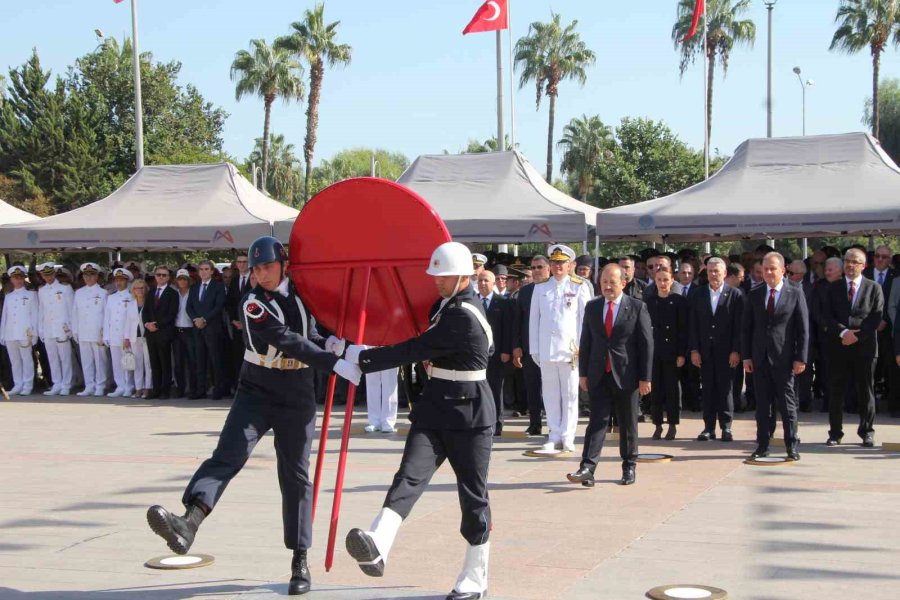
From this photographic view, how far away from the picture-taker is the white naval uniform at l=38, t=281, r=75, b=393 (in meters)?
18.8

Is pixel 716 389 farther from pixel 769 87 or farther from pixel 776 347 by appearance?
pixel 769 87

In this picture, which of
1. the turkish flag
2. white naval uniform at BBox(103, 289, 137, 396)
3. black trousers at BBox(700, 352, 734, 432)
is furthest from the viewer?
the turkish flag

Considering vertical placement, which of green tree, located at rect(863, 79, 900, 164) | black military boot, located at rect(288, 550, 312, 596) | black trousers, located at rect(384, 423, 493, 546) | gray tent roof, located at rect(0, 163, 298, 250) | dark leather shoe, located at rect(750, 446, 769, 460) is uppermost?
green tree, located at rect(863, 79, 900, 164)

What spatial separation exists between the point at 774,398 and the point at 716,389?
4.78 feet

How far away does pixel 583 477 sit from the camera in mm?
9586

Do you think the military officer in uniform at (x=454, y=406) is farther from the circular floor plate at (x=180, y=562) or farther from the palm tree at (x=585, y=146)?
the palm tree at (x=585, y=146)

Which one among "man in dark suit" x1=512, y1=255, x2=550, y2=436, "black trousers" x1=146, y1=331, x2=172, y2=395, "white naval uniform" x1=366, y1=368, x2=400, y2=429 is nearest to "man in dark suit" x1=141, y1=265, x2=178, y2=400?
"black trousers" x1=146, y1=331, x2=172, y2=395

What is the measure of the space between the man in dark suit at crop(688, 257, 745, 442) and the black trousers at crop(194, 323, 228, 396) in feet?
25.9

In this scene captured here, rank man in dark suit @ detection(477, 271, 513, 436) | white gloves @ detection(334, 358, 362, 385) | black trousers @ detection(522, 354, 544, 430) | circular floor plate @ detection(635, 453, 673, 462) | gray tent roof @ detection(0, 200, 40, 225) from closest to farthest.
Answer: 1. white gloves @ detection(334, 358, 362, 385)
2. circular floor plate @ detection(635, 453, 673, 462)
3. black trousers @ detection(522, 354, 544, 430)
4. man in dark suit @ detection(477, 271, 513, 436)
5. gray tent roof @ detection(0, 200, 40, 225)

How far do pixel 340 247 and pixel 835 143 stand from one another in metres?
12.3

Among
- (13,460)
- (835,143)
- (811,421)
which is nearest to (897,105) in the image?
(835,143)

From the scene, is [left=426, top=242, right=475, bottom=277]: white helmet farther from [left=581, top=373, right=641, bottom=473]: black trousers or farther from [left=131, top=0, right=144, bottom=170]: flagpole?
[left=131, top=0, right=144, bottom=170]: flagpole

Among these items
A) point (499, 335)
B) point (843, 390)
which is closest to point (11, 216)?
point (499, 335)

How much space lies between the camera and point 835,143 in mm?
16812
